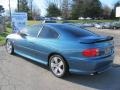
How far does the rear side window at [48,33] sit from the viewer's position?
7414mm

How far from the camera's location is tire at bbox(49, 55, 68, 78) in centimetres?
686

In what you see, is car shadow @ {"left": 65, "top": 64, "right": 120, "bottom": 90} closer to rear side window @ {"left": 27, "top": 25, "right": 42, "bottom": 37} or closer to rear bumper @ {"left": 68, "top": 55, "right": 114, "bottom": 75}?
rear bumper @ {"left": 68, "top": 55, "right": 114, "bottom": 75}

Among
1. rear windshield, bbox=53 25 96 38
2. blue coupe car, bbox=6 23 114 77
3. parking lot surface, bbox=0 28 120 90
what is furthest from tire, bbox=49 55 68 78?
rear windshield, bbox=53 25 96 38

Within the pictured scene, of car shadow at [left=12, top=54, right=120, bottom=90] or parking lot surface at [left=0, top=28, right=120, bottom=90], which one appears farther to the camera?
car shadow at [left=12, top=54, right=120, bottom=90]

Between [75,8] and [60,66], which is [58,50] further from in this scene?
[75,8]

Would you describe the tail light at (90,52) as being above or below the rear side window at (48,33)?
below

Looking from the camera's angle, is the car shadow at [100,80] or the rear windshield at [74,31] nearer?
the car shadow at [100,80]

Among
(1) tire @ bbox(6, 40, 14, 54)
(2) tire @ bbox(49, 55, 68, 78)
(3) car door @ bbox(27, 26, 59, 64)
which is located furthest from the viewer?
(1) tire @ bbox(6, 40, 14, 54)

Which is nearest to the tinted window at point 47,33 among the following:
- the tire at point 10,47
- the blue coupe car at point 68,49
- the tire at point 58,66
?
the blue coupe car at point 68,49

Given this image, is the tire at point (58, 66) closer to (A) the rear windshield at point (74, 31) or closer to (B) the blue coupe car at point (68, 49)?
(B) the blue coupe car at point (68, 49)

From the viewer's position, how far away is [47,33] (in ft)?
25.2

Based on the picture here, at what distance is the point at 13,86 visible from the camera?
20.6 ft

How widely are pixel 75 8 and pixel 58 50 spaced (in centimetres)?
7780

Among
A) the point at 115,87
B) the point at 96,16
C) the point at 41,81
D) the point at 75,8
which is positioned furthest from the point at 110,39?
the point at 96,16
